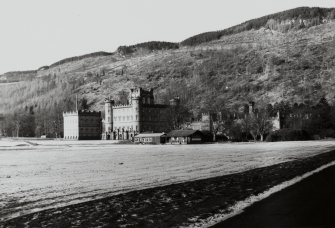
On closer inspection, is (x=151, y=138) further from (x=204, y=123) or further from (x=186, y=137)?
(x=204, y=123)

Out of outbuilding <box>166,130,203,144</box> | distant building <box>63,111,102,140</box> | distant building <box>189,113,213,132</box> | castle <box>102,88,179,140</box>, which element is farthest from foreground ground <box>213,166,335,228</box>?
distant building <box>63,111,102,140</box>

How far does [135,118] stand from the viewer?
153 m

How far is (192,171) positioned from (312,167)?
426 inches

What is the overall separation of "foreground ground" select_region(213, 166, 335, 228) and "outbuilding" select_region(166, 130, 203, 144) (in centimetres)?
8103

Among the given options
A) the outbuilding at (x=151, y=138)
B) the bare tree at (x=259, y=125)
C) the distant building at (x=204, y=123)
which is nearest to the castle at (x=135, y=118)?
the distant building at (x=204, y=123)

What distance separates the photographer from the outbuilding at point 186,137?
10806 centimetres

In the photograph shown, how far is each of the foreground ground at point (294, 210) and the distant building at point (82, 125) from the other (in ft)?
454

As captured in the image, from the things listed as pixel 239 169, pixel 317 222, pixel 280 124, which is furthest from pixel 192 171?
pixel 280 124

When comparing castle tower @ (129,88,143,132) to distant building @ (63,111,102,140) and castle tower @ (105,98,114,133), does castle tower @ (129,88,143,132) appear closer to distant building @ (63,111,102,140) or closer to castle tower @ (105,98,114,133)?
castle tower @ (105,98,114,133)

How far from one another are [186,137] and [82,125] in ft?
213

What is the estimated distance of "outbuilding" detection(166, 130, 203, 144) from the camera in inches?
4254

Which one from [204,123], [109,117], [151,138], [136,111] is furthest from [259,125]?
[109,117]

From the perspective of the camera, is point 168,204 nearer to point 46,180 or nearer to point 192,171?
point 46,180

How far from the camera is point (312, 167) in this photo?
3847 centimetres
